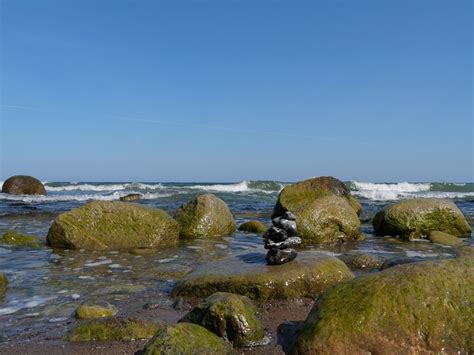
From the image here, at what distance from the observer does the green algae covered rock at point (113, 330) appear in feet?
15.6

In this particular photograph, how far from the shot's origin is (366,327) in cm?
394

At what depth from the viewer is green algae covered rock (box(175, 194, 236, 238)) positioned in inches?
487

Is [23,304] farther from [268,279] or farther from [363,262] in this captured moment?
[363,262]

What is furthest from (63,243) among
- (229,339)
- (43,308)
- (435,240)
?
(435,240)

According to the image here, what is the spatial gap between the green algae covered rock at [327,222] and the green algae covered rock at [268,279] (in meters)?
4.72

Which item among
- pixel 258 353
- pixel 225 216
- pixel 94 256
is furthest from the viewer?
pixel 225 216

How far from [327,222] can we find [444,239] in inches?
118

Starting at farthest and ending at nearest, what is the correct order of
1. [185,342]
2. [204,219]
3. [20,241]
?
1. [204,219]
2. [20,241]
3. [185,342]

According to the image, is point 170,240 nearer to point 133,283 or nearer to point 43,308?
point 133,283

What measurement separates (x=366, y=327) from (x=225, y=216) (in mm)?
9176

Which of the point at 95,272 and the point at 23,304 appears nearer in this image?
the point at 23,304

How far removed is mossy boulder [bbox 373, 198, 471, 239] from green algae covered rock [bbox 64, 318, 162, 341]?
9529mm

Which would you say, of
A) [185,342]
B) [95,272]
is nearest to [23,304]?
[95,272]

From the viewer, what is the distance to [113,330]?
15.8 feet
